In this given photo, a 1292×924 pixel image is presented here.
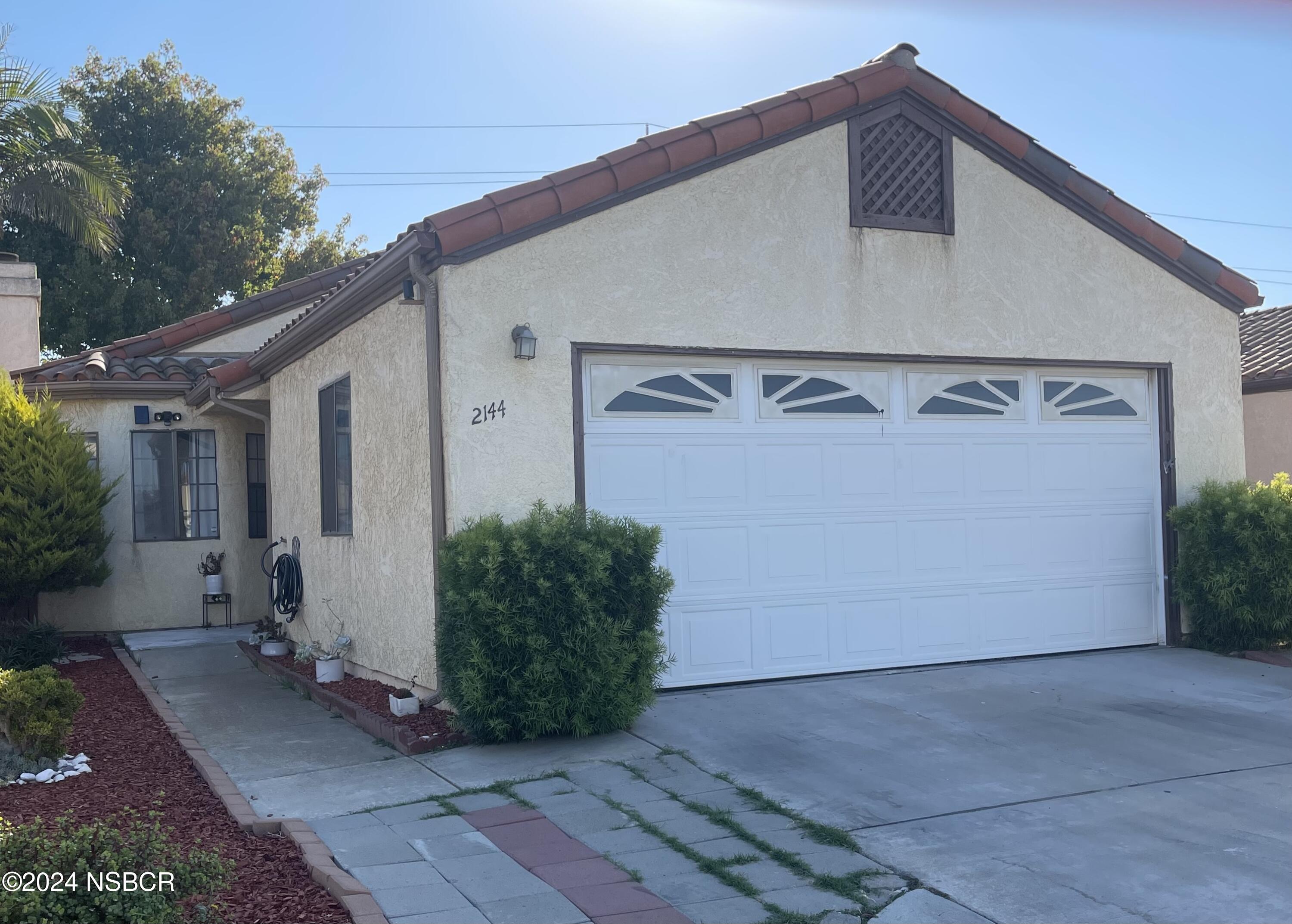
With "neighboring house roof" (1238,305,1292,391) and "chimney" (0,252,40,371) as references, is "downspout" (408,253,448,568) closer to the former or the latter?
"neighboring house roof" (1238,305,1292,391)

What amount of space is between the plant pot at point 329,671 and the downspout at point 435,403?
2.37m

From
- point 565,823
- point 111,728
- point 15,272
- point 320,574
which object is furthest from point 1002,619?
point 15,272

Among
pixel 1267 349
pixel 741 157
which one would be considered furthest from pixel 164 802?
pixel 1267 349

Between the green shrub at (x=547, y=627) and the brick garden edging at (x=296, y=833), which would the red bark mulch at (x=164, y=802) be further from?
the green shrub at (x=547, y=627)

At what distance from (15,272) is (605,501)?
12085 millimetres

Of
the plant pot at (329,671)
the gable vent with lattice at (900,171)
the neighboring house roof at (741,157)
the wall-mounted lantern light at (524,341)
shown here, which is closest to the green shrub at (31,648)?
the plant pot at (329,671)

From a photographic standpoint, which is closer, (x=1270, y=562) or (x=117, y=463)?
(x=1270, y=562)

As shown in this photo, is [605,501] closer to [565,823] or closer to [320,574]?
[565,823]

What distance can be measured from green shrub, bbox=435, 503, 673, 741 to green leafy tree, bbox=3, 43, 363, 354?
20808mm

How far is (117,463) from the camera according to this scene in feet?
44.0

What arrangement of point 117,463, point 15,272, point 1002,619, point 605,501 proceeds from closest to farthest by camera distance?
point 605,501
point 1002,619
point 117,463
point 15,272

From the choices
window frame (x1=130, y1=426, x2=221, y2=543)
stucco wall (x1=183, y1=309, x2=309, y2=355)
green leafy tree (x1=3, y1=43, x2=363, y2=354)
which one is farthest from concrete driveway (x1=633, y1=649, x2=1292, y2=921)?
green leafy tree (x1=3, y1=43, x2=363, y2=354)

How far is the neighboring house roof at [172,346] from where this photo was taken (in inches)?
523

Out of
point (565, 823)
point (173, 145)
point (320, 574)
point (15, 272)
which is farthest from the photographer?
point (173, 145)
